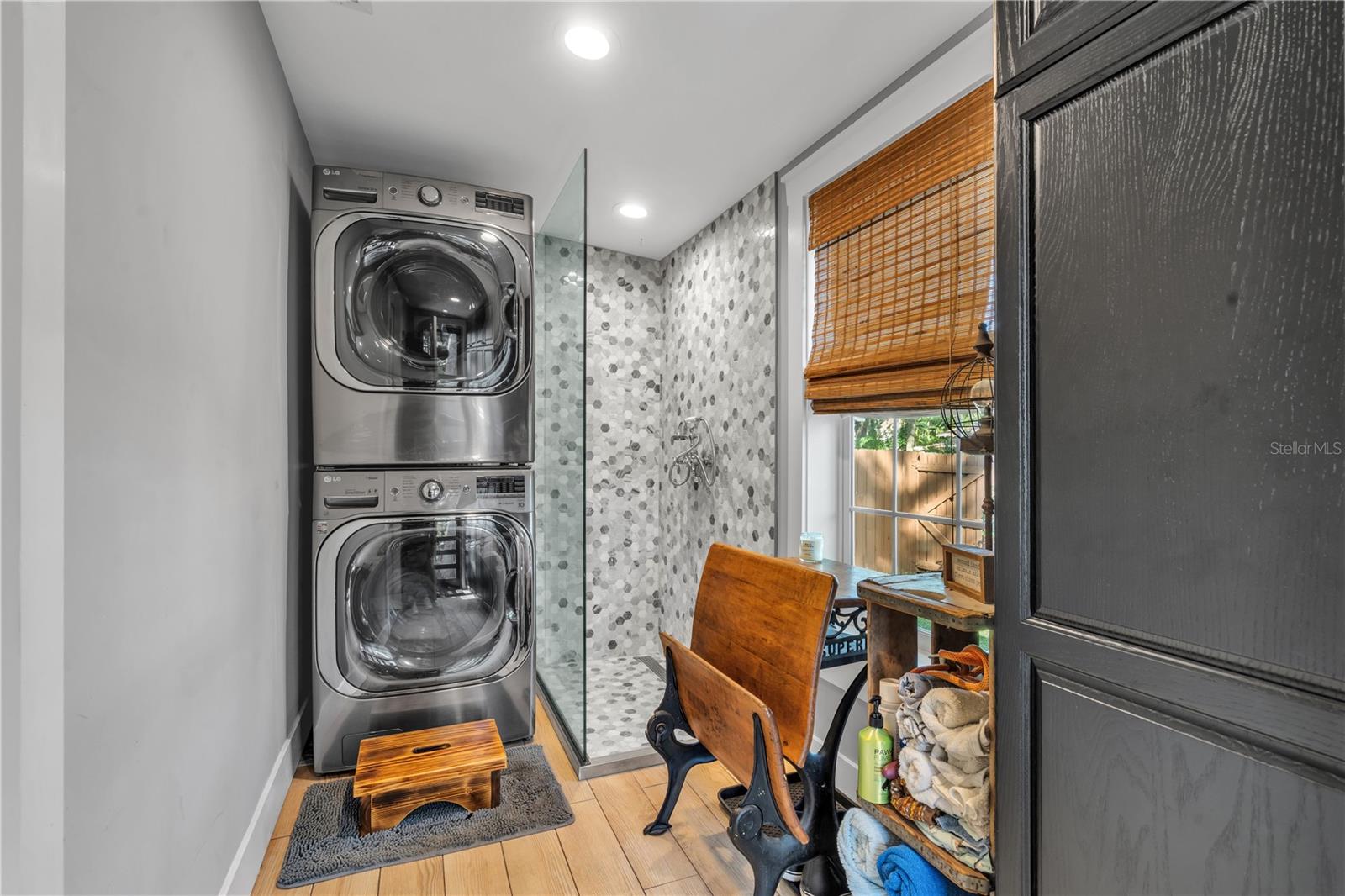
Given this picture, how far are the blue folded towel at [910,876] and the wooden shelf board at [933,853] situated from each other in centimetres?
1

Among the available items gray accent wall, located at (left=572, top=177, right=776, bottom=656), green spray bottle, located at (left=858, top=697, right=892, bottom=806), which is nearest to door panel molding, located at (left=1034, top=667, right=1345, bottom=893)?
green spray bottle, located at (left=858, top=697, right=892, bottom=806)

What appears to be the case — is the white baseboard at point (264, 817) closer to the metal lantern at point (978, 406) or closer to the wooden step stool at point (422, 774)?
the wooden step stool at point (422, 774)

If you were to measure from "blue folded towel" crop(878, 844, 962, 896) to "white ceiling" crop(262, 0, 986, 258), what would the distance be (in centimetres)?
209

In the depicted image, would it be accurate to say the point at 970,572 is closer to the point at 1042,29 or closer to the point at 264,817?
the point at 1042,29

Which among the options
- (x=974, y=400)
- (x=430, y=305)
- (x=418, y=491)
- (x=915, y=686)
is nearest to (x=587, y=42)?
(x=430, y=305)

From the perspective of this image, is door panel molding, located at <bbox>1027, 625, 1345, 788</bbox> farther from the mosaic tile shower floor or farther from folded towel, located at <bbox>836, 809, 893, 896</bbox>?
the mosaic tile shower floor

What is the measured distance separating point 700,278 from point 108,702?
2.89 meters

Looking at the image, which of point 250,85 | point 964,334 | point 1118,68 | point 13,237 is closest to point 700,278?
point 964,334

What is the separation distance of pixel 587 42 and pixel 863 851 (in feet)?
7.61

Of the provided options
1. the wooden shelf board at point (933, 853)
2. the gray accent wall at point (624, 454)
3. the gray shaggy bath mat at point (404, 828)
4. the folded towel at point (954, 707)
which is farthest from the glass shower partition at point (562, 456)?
the folded towel at point (954, 707)

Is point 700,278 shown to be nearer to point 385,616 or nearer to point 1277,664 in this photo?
point 385,616

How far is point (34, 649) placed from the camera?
2.54 feet

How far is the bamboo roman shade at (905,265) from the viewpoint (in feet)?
5.70

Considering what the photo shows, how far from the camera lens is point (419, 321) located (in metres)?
2.45
